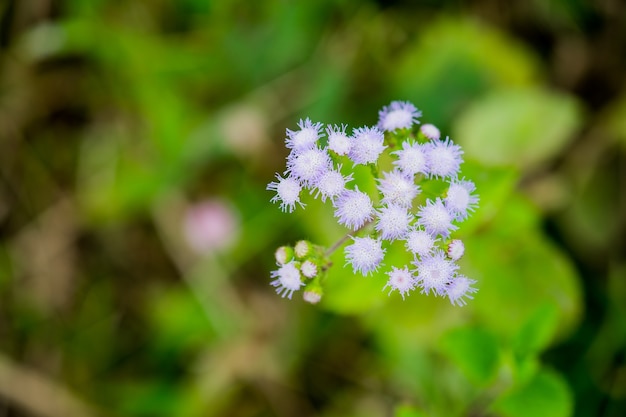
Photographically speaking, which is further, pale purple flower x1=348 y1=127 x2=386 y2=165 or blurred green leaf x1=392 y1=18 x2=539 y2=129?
blurred green leaf x1=392 y1=18 x2=539 y2=129

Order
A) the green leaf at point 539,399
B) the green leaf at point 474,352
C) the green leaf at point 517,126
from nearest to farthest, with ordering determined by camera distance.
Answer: the green leaf at point 539,399 → the green leaf at point 474,352 → the green leaf at point 517,126

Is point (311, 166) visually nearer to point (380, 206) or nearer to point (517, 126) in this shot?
point (380, 206)

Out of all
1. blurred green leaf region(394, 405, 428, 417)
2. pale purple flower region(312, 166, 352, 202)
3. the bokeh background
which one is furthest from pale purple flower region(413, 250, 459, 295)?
the bokeh background

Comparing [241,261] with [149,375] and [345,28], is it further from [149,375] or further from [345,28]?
[345,28]

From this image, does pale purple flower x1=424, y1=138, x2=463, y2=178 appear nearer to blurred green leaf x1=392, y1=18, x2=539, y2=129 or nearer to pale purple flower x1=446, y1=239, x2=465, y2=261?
pale purple flower x1=446, y1=239, x2=465, y2=261

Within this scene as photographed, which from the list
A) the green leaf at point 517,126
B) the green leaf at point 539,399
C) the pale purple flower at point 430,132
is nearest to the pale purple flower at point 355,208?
the pale purple flower at point 430,132

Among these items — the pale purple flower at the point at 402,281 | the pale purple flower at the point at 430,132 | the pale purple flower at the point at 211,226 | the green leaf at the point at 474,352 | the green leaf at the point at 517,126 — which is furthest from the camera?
the pale purple flower at the point at 211,226

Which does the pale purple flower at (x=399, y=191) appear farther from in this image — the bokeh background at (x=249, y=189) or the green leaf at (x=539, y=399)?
the bokeh background at (x=249, y=189)
